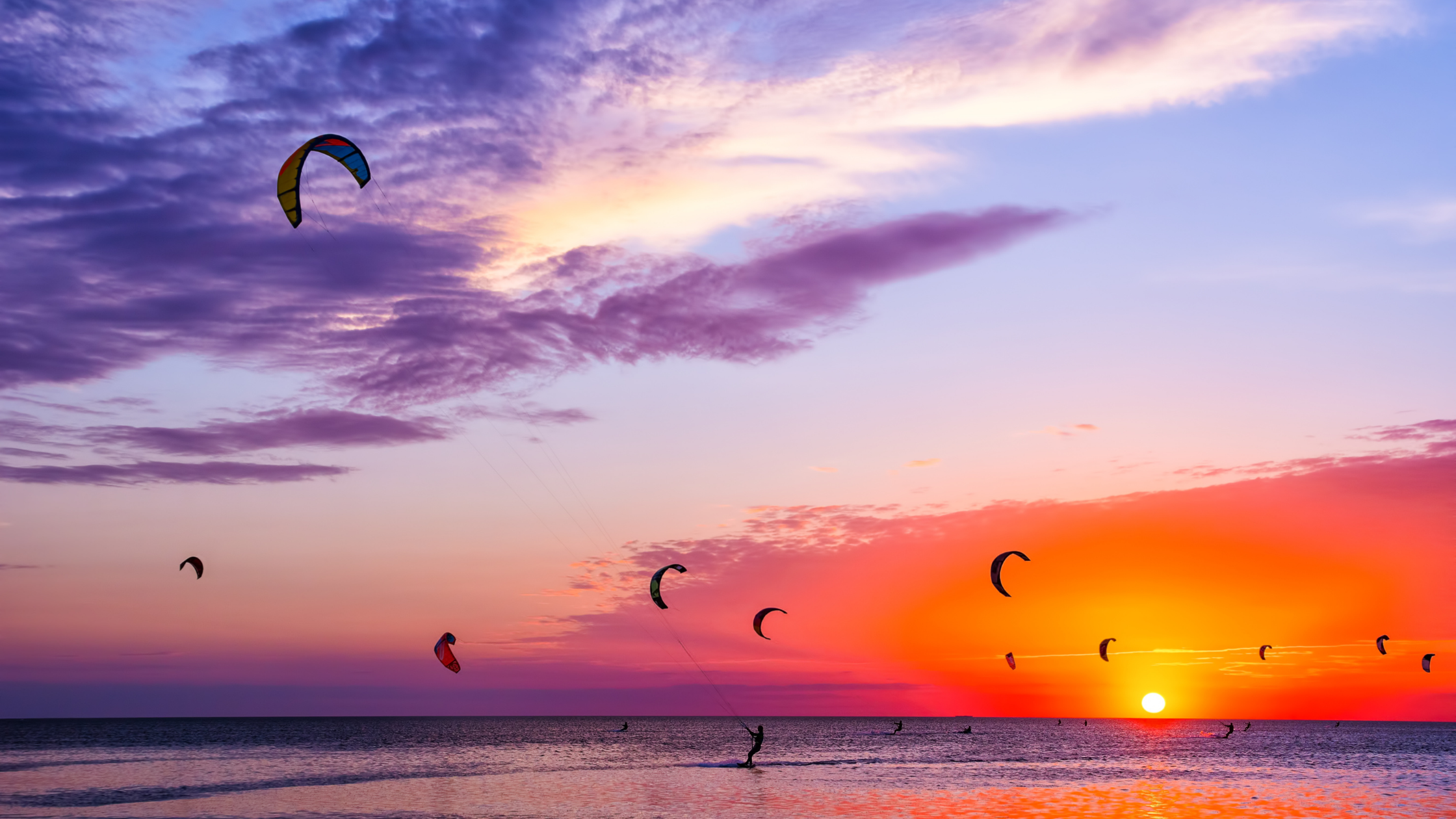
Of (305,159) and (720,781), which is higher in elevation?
(305,159)

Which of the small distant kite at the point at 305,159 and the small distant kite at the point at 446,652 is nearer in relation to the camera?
the small distant kite at the point at 305,159

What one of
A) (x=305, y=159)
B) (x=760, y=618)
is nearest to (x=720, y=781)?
(x=760, y=618)

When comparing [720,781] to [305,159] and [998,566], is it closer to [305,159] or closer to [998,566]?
[998,566]

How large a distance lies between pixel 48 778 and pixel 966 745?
222 ft

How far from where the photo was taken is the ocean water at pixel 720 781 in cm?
3341

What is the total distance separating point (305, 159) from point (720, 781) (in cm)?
3079

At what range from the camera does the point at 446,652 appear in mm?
38719

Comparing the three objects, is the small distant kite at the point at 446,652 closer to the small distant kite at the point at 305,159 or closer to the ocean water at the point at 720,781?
the ocean water at the point at 720,781

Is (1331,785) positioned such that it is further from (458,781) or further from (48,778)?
(48,778)

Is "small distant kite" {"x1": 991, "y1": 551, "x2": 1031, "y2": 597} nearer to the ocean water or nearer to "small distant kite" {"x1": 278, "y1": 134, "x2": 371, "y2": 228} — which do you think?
the ocean water

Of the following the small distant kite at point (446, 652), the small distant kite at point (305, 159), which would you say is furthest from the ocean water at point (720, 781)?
the small distant kite at point (305, 159)

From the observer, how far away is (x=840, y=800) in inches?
1399

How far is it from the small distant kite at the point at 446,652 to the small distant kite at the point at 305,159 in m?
19.5

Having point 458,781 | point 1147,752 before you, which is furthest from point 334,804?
point 1147,752
